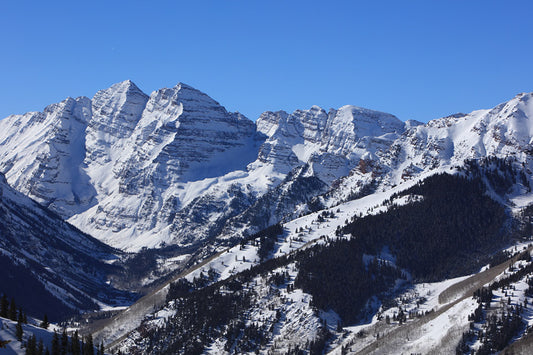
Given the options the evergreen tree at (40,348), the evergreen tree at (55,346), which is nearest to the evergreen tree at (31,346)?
the evergreen tree at (40,348)

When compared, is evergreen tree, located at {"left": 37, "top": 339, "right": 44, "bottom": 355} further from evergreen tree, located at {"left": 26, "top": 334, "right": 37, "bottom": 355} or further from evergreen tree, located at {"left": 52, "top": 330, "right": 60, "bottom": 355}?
evergreen tree, located at {"left": 52, "top": 330, "right": 60, "bottom": 355}

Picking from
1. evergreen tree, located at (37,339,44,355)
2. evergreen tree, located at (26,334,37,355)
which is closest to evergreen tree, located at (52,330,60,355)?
evergreen tree, located at (37,339,44,355)

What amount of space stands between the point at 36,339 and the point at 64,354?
7.99 m

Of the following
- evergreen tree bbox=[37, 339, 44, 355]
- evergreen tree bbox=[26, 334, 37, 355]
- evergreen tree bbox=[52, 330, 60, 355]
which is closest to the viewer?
evergreen tree bbox=[26, 334, 37, 355]

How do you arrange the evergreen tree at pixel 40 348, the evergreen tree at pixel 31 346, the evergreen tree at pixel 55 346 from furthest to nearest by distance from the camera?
the evergreen tree at pixel 55 346 < the evergreen tree at pixel 40 348 < the evergreen tree at pixel 31 346

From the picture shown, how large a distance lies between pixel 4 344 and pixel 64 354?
14.8 m

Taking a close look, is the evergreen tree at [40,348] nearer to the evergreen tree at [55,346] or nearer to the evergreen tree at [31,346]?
the evergreen tree at [31,346]

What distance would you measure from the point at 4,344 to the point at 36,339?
32.3ft

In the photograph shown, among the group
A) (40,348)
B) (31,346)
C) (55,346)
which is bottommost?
(40,348)

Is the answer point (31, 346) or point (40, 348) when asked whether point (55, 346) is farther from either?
point (31, 346)

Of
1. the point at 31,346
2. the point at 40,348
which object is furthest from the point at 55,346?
the point at 31,346

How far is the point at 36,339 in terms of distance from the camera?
199500 millimetres

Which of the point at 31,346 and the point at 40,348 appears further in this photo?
the point at 40,348

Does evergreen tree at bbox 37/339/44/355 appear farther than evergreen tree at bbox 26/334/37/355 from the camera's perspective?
Yes
